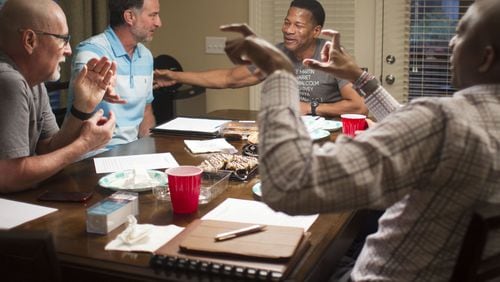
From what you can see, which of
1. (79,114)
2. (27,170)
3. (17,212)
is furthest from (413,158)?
(79,114)

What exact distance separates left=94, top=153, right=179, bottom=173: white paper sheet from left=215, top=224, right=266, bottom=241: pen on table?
687mm

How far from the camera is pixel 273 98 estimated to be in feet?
3.39

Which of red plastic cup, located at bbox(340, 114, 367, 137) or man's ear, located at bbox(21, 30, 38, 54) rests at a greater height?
man's ear, located at bbox(21, 30, 38, 54)

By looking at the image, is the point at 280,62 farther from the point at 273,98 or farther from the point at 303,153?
the point at 303,153

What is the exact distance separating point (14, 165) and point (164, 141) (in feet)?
2.51

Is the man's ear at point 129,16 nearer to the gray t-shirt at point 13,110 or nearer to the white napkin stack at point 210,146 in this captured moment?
the white napkin stack at point 210,146

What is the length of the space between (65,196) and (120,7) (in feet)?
5.25

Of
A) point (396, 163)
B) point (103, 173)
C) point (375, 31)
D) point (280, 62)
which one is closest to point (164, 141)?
point (103, 173)

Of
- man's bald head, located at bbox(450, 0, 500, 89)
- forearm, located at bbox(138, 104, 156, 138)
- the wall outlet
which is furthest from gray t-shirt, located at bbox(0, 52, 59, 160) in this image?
the wall outlet

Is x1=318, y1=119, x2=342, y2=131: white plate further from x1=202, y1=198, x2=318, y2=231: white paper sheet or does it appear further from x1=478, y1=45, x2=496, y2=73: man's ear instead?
x1=478, y1=45, x2=496, y2=73: man's ear

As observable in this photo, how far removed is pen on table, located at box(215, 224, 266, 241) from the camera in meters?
1.29

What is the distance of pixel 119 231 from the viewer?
4.62ft

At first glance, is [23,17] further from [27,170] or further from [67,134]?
[27,170]

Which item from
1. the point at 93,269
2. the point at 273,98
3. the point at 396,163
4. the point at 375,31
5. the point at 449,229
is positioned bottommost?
the point at 93,269
